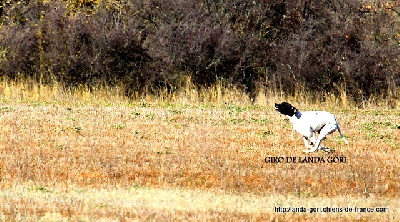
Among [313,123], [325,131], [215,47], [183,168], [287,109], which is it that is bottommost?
[183,168]

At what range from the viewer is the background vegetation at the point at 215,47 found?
25.7 metres

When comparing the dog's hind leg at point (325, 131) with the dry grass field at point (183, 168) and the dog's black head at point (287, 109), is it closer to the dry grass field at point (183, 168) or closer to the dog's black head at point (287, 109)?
the dry grass field at point (183, 168)

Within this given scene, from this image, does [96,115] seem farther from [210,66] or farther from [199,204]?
[199,204]

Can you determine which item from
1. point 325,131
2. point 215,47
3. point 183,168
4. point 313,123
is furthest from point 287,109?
point 215,47

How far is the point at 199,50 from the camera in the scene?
26.1 meters

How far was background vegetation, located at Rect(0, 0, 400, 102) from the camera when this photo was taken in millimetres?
25734

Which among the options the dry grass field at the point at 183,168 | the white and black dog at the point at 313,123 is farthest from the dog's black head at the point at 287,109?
the dry grass field at the point at 183,168

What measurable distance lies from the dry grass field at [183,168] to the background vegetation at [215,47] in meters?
4.83

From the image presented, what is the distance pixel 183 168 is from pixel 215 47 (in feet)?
43.9

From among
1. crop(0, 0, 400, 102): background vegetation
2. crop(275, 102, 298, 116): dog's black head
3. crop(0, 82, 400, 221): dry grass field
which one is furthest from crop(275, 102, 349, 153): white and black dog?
crop(0, 0, 400, 102): background vegetation

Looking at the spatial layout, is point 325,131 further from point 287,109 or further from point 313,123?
point 287,109

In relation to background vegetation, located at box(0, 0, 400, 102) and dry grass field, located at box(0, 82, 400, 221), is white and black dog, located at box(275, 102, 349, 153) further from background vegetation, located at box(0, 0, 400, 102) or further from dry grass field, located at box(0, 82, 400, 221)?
background vegetation, located at box(0, 0, 400, 102)

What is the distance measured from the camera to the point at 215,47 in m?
26.3

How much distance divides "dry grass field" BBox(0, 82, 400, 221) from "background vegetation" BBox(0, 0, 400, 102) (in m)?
4.83
